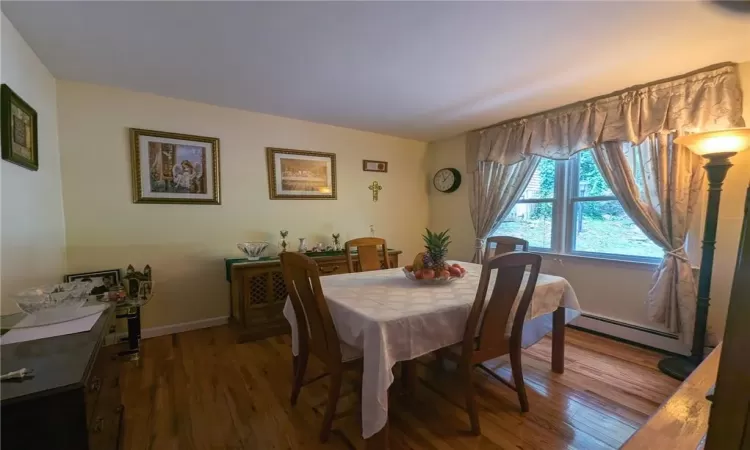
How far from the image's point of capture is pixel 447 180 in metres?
4.45

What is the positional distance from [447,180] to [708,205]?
2615mm

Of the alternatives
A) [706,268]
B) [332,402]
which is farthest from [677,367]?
[332,402]

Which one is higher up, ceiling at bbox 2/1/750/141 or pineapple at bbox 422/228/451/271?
ceiling at bbox 2/1/750/141

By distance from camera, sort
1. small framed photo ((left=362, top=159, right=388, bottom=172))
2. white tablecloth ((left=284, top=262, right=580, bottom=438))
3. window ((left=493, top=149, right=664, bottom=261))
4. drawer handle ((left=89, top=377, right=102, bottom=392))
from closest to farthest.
A: drawer handle ((left=89, top=377, right=102, bottom=392)) → white tablecloth ((left=284, top=262, right=580, bottom=438)) → window ((left=493, top=149, right=664, bottom=261)) → small framed photo ((left=362, top=159, right=388, bottom=172))

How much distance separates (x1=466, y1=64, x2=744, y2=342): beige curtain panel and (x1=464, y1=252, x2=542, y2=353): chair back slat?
1628mm

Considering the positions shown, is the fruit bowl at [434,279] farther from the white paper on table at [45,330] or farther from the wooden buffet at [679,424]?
the white paper on table at [45,330]

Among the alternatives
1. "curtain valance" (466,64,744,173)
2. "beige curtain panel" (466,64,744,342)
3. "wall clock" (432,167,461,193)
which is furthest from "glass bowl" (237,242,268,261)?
"beige curtain panel" (466,64,744,342)

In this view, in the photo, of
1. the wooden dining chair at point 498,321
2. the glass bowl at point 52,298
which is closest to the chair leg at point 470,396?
the wooden dining chair at point 498,321

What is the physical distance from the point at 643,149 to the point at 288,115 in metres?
3.32

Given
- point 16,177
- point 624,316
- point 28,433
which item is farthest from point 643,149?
point 16,177

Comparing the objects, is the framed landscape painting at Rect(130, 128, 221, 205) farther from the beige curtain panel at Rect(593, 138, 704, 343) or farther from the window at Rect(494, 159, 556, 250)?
the beige curtain panel at Rect(593, 138, 704, 343)

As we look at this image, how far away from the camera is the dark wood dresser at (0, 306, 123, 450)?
0.82 metres

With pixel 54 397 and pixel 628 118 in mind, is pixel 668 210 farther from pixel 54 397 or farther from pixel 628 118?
pixel 54 397

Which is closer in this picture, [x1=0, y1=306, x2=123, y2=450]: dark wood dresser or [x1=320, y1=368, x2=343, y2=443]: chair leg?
[x1=0, y1=306, x2=123, y2=450]: dark wood dresser
